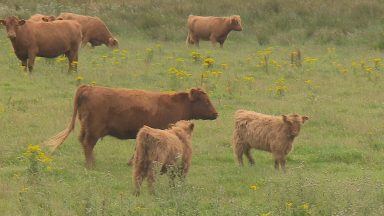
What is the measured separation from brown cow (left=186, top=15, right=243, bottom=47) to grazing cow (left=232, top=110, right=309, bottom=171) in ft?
47.2

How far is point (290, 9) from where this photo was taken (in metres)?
28.7

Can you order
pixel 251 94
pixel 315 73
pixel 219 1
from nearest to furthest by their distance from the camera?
pixel 251 94, pixel 315 73, pixel 219 1

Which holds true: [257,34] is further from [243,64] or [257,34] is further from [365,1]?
[243,64]

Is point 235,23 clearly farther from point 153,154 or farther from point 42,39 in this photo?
point 153,154

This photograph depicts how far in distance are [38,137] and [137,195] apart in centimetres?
325

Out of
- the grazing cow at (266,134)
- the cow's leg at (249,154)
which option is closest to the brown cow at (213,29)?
the grazing cow at (266,134)

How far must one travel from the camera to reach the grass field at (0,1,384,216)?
8906 millimetres

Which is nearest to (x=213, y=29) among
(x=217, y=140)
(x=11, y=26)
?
(x=11, y=26)

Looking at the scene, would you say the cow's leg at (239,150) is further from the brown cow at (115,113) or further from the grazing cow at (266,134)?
the brown cow at (115,113)

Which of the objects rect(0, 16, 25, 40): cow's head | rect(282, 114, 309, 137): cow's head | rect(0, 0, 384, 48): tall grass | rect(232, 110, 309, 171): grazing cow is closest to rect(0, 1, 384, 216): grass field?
rect(232, 110, 309, 171): grazing cow

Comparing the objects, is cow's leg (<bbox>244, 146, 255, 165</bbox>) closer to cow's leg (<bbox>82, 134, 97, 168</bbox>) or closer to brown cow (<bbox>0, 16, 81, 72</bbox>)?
cow's leg (<bbox>82, 134, 97, 168</bbox>)

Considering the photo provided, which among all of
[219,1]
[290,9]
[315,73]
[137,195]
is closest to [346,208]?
[137,195]

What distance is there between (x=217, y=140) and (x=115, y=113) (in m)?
2.17

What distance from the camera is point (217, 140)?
1295cm
